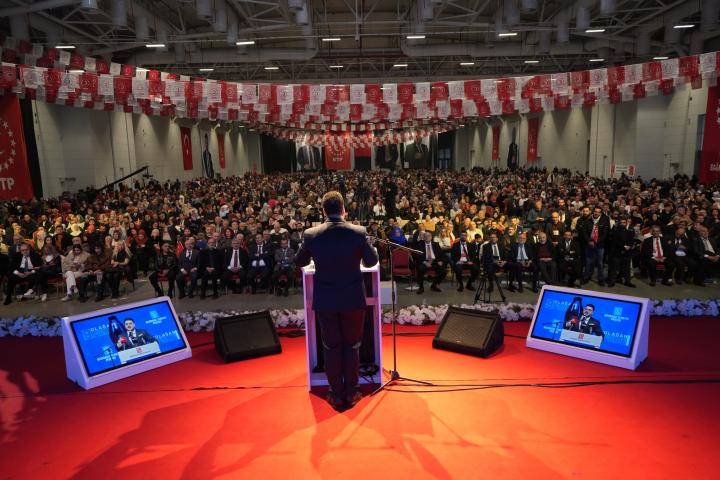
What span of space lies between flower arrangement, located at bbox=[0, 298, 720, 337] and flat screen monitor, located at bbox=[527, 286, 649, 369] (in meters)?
1.01

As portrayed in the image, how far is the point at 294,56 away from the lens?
20.9 m

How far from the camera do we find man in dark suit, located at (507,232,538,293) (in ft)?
27.2

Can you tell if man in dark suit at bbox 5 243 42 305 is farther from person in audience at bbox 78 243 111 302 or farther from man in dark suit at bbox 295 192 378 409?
man in dark suit at bbox 295 192 378 409

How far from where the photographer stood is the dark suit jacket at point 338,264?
3721 millimetres

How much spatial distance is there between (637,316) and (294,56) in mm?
19201

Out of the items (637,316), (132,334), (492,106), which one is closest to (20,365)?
(132,334)

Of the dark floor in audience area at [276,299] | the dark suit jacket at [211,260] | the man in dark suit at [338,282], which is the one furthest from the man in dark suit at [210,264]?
the man in dark suit at [338,282]

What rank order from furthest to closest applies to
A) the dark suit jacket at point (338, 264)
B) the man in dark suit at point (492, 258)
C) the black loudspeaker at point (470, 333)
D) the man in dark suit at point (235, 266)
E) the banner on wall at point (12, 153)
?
the banner on wall at point (12, 153)
the man in dark suit at point (235, 266)
the man in dark suit at point (492, 258)
the black loudspeaker at point (470, 333)
the dark suit jacket at point (338, 264)

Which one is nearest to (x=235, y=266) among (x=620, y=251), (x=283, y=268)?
(x=283, y=268)

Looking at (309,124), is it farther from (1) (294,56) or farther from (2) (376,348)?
(2) (376,348)

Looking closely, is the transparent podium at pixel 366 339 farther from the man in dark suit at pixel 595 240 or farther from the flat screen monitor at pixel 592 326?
the man in dark suit at pixel 595 240

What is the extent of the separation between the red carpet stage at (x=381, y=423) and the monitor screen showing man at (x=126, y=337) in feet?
0.77

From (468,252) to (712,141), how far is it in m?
12.0

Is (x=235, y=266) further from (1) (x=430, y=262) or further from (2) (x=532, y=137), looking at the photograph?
(2) (x=532, y=137)
